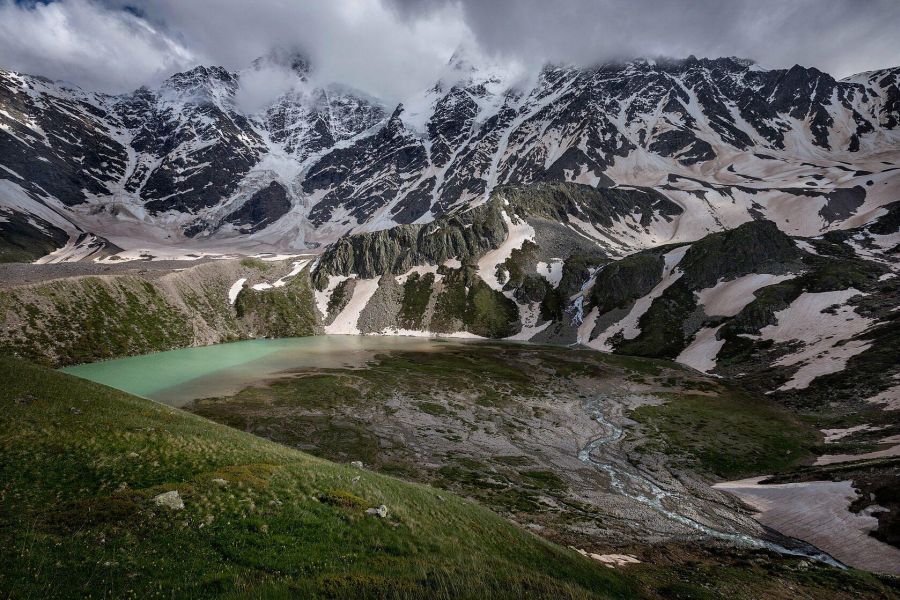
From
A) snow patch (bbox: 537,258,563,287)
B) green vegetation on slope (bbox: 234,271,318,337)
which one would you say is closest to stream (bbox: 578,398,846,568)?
snow patch (bbox: 537,258,563,287)

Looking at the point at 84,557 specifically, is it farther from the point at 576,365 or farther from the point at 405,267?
the point at 405,267

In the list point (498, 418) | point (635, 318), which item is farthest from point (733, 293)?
→ point (498, 418)

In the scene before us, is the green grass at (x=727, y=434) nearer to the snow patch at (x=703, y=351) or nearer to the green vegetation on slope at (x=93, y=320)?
the snow patch at (x=703, y=351)

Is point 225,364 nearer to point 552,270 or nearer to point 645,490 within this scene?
point 645,490

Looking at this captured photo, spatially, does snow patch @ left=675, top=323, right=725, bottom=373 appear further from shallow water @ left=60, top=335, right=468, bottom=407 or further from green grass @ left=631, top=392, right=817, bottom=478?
shallow water @ left=60, top=335, right=468, bottom=407

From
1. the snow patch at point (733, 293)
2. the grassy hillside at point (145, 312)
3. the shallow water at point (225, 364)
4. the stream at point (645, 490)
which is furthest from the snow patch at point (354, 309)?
the snow patch at point (733, 293)

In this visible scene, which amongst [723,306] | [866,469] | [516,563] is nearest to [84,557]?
[516,563]
